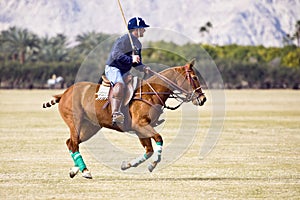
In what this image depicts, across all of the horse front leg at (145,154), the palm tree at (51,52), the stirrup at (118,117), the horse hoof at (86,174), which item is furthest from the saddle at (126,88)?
the palm tree at (51,52)

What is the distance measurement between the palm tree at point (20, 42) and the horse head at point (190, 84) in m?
108

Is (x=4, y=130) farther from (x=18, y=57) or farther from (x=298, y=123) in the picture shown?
(x=18, y=57)

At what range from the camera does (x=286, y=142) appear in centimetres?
2333

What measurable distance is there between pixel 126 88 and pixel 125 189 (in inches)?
84.9

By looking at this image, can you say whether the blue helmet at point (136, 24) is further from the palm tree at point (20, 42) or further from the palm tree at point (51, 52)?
the palm tree at point (51, 52)

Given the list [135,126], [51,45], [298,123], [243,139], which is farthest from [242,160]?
[51,45]

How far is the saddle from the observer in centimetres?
1484

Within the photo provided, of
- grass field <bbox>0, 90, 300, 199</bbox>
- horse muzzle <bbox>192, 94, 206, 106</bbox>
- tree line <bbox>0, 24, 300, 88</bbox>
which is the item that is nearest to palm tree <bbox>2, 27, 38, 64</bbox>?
tree line <bbox>0, 24, 300, 88</bbox>

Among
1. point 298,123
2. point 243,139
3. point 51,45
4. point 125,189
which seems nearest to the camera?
point 125,189

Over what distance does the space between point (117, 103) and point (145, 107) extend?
499 mm

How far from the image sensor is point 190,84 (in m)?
14.8

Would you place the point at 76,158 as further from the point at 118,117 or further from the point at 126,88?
the point at 126,88

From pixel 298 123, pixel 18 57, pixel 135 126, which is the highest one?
pixel 135 126

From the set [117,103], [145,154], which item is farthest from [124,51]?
[145,154]
